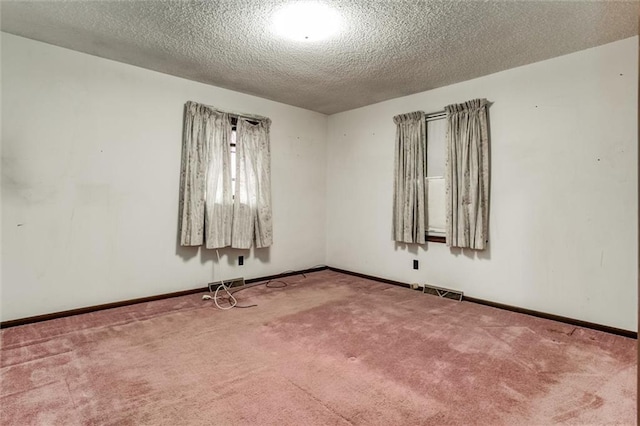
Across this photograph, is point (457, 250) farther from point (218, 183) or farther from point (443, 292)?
point (218, 183)

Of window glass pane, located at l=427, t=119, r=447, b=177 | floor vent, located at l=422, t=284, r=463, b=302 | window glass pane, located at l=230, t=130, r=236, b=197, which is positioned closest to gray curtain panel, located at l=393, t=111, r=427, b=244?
window glass pane, located at l=427, t=119, r=447, b=177

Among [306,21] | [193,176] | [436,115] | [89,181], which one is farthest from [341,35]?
[89,181]

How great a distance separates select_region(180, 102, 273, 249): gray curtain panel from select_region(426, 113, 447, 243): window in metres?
2.16

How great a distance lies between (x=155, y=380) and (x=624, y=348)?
3442mm

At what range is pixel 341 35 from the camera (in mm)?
2879

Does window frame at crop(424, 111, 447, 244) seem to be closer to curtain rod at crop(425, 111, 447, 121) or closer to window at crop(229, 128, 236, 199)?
curtain rod at crop(425, 111, 447, 121)

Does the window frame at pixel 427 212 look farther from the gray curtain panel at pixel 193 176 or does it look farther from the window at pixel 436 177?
the gray curtain panel at pixel 193 176

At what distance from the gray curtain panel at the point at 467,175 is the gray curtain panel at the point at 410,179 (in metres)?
0.37

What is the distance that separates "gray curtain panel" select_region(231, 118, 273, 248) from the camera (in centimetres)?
435

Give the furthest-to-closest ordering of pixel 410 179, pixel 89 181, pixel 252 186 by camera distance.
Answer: pixel 252 186 → pixel 410 179 → pixel 89 181

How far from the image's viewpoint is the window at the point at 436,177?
4.18m

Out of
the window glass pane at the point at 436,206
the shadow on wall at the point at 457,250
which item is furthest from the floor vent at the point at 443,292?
the window glass pane at the point at 436,206

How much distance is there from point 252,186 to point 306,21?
2.33 meters

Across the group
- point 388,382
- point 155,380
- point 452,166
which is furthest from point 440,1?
point 155,380
